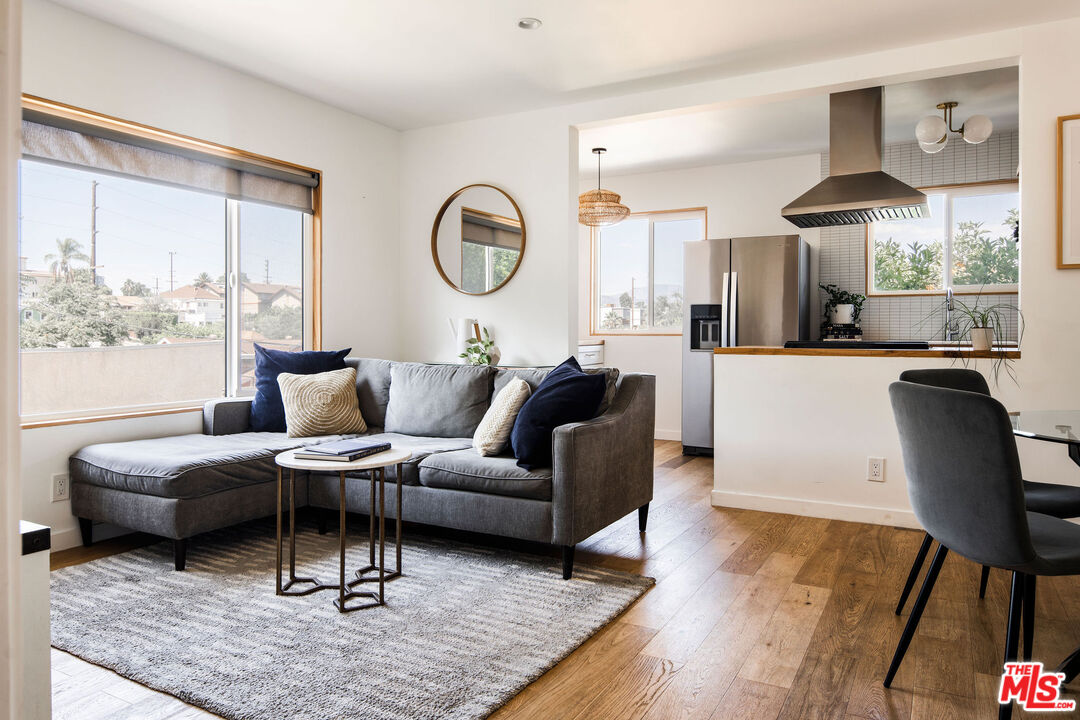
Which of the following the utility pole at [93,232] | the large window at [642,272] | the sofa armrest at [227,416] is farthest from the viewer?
the large window at [642,272]

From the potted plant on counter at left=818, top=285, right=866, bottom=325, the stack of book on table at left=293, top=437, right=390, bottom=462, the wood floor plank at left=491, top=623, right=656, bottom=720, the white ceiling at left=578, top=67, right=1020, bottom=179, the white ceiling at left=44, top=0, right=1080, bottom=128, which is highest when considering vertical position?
the white ceiling at left=578, top=67, right=1020, bottom=179

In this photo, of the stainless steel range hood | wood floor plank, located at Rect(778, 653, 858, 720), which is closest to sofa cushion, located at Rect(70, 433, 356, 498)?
wood floor plank, located at Rect(778, 653, 858, 720)

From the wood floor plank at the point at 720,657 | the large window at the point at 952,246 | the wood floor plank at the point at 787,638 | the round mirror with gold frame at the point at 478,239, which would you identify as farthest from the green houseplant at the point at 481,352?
the large window at the point at 952,246

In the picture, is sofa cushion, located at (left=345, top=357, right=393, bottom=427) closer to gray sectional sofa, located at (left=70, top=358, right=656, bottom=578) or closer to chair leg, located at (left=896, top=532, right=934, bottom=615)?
gray sectional sofa, located at (left=70, top=358, right=656, bottom=578)

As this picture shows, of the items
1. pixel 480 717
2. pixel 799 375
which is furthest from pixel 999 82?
pixel 480 717

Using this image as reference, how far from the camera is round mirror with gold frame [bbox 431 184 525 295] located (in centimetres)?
470

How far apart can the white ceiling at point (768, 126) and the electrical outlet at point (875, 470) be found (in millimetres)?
2294

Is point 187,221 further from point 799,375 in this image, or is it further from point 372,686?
point 799,375

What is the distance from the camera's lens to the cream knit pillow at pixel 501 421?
122 inches

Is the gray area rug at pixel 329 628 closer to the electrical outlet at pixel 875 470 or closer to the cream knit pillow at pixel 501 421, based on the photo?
the cream knit pillow at pixel 501 421

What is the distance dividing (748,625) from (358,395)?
257 cm

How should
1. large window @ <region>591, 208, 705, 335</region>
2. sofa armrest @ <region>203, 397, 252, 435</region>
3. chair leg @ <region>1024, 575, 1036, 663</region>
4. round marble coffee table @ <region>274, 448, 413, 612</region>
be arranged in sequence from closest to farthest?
chair leg @ <region>1024, 575, 1036, 663</region>
round marble coffee table @ <region>274, 448, 413, 612</region>
sofa armrest @ <region>203, 397, 252, 435</region>
large window @ <region>591, 208, 705, 335</region>

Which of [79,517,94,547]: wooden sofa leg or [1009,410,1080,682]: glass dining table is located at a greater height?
[1009,410,1080,682]: glass dining table

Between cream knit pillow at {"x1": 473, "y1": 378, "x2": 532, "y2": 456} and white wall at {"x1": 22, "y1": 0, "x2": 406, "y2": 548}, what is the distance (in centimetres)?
170
